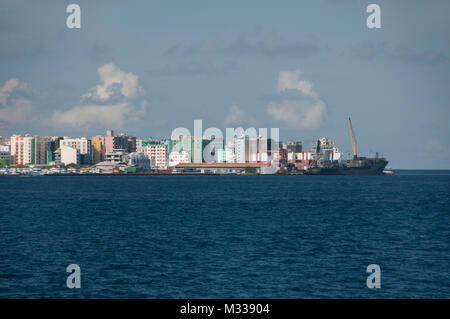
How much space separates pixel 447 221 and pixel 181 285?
38472mm

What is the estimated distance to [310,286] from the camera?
23.7 metres

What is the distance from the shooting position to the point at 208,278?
24.9 m

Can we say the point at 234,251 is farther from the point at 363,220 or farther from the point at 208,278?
the point at 363,220
